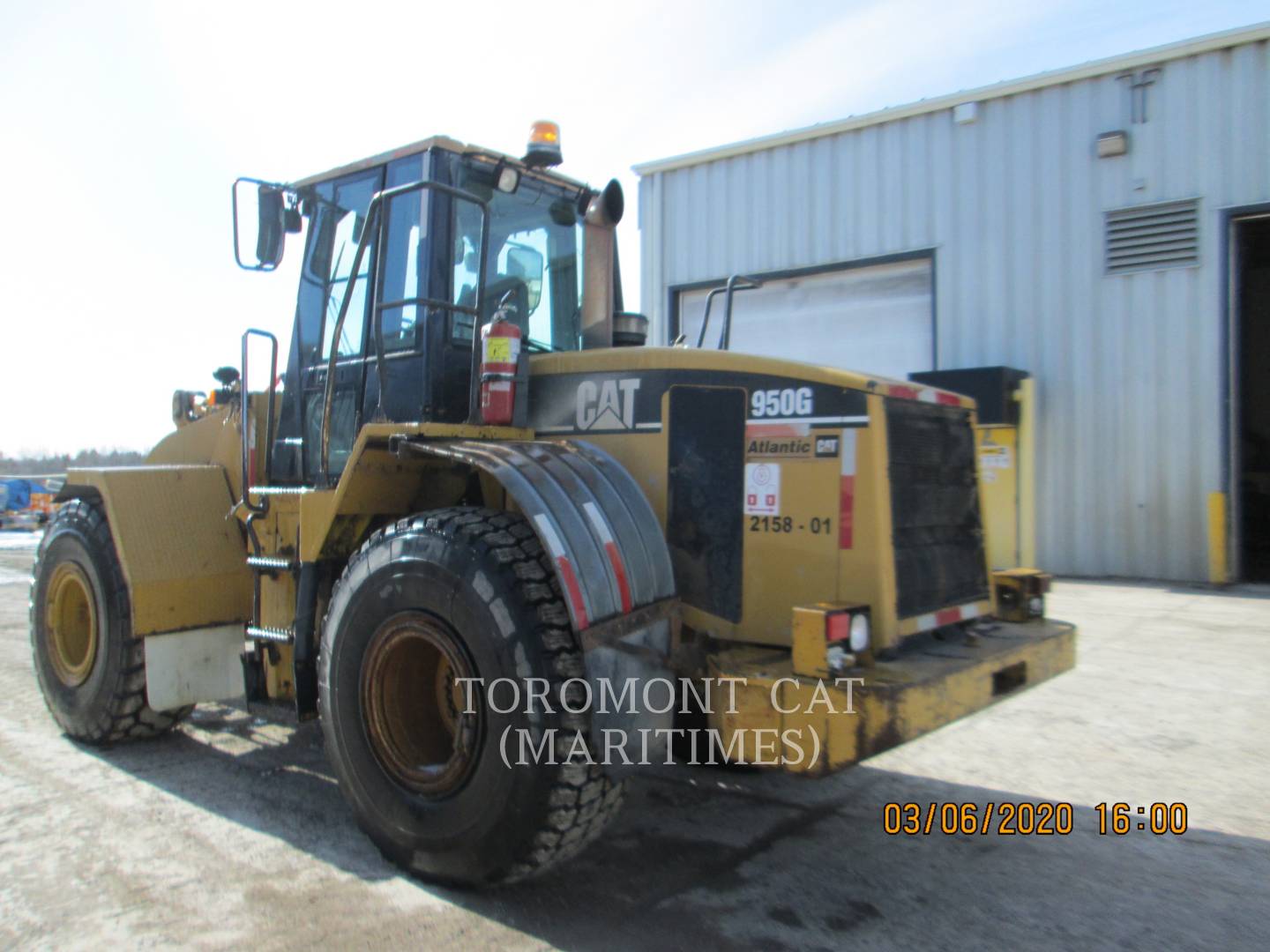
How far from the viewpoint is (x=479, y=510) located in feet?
11.5

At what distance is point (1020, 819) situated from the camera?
413 cm

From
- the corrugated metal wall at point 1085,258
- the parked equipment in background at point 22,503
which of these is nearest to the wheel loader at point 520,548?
the corrugated metal wall at point 1085,258

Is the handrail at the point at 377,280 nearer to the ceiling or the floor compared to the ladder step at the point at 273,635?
nearer to the ceiling

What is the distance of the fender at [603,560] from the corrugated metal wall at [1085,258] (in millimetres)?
9898

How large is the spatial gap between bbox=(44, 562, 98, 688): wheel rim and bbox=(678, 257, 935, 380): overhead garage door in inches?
360

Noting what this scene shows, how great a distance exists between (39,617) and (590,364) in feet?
12.0

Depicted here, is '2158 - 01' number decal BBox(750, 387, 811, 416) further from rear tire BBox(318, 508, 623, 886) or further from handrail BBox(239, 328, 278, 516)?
handrail BBox(239, 328, 278, 516)

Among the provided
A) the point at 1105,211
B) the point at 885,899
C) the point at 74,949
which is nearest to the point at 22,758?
the point at 74,949

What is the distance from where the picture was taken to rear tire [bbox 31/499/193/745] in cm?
495

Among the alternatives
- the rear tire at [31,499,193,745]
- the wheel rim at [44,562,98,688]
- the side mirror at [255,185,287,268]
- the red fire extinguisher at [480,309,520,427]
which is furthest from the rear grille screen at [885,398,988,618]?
the wheel rim at [44,562,98,688]

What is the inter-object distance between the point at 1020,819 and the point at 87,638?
194 inches

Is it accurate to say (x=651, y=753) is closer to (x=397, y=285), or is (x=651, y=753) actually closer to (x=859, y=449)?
(x=859, y=449)

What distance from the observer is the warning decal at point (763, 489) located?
3.63 meters

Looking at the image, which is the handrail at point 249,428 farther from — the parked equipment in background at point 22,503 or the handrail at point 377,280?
the parked equipment in background at point 22,503
